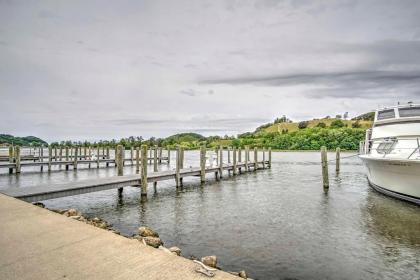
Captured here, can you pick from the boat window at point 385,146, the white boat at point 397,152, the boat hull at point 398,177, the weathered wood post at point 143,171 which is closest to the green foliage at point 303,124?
the white boat at point 397,152

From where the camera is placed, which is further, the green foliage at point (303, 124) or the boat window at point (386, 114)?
the green foliage at point (303, 124)

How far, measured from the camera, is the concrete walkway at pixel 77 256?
3590mm

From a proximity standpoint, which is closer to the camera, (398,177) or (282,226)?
(282,226)

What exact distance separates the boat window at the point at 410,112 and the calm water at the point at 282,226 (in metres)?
4.71

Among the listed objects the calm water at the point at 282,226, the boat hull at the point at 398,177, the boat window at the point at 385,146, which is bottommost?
the calm water at the point at 282,226

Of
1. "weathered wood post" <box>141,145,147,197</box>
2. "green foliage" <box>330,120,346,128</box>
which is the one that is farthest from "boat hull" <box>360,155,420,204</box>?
"green foliage" <box>330,120,346,128</box>

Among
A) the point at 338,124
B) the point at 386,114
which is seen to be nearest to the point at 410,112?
the point at 386,114

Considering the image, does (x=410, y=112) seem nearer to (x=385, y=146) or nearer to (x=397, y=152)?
(x=385, y=146)

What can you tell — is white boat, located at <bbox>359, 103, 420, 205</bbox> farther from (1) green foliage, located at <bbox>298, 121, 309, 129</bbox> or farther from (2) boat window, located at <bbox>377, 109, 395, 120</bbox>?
(1) green foliage, located at <bbox>298, 121, 309, 129</bbox>

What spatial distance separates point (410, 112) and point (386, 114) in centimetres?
142

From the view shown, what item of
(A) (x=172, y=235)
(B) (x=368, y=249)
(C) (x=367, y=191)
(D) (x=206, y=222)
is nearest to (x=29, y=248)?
(A) (x=172, y=235)

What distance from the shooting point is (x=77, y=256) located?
4160 mm

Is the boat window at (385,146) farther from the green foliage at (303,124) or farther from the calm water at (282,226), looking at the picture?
the green foliage at (303,124)

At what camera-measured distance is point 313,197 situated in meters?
16.4
